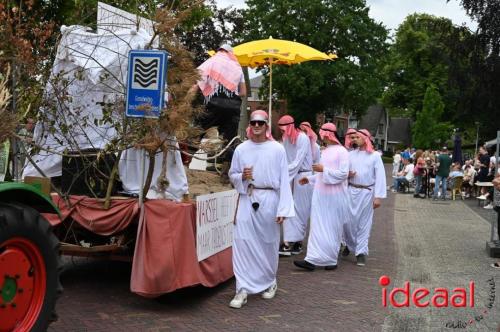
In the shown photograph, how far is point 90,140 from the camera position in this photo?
21.9 feet

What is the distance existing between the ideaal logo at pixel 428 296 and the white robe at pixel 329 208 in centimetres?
121

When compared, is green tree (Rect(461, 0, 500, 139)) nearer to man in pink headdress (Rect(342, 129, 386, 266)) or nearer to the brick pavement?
man in pink headdress (Rect(342, 129, 386, 266))

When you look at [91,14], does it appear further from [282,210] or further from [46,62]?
[282,210]

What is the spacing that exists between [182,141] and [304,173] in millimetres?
4197

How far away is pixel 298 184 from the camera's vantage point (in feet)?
33.1

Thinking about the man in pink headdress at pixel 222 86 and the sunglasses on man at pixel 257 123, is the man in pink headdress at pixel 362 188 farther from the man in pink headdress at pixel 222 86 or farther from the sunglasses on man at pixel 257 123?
the sunglasses on man at pixel 257 123

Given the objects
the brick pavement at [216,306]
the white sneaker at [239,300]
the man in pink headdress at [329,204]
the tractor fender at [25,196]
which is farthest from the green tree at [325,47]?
the tractor fender at [25,196]

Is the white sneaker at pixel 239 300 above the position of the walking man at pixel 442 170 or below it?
below

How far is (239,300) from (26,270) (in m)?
2.70

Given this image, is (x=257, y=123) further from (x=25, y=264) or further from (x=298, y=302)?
(x=25, y=264)

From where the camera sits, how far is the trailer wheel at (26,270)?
12.8ft

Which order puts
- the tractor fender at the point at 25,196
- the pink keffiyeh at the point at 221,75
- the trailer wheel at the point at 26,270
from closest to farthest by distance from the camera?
the trailer wheel at the point at 26,270 → the tractor fender at the point at 25,196 → the pink keffiyeh at the point at 221,75

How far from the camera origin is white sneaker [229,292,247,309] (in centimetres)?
627

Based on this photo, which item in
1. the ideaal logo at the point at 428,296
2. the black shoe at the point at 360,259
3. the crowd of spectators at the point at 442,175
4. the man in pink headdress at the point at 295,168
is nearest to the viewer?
the ideaal logo at the point at 428,296
